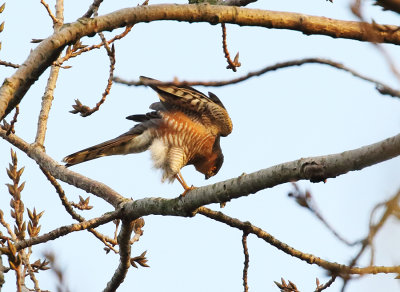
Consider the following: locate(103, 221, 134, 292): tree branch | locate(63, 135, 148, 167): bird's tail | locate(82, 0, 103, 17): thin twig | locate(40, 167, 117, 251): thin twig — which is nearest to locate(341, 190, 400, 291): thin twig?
locate(103, 221, 134, 292): tree branch

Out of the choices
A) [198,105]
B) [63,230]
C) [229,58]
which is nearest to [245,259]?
[63,230]

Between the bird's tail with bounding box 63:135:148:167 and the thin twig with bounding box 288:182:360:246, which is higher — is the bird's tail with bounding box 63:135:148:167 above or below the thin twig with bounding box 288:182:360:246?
above

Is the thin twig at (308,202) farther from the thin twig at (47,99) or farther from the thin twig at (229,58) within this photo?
the thin twig at (47,99)

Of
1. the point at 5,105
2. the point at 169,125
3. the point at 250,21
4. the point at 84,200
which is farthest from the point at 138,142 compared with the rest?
the point at 5,105

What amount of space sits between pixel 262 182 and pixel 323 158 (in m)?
0.40

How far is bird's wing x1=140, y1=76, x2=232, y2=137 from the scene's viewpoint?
20.2ft

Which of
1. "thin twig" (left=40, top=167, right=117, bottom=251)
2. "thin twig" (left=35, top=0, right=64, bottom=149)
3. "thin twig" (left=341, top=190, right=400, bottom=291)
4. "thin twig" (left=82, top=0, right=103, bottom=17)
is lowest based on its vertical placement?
"thin twig" (left=341, top=190, right=400, bottom=291)

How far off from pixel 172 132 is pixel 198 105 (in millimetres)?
437

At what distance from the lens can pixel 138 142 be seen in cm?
670

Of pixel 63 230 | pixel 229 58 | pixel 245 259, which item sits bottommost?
pixel 245 259

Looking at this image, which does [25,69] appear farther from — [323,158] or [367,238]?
[367,238]

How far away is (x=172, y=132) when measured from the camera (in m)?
6.59

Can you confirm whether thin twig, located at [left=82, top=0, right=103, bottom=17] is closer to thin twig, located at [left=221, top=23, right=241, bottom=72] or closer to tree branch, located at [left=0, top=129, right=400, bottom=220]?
thin twig, located at [left=221, top=23, right=241, bottom=72]

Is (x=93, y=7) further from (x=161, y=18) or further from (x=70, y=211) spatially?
(x=70, y=211)
